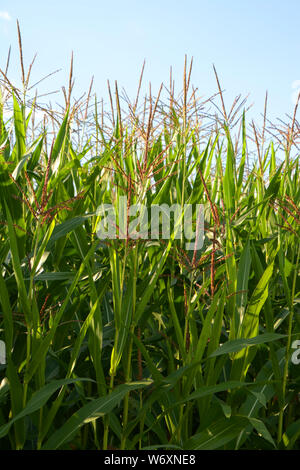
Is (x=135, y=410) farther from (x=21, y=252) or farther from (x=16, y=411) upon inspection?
(x=21, y=252)

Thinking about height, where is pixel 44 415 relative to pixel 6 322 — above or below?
below

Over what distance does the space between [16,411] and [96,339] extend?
0.24m

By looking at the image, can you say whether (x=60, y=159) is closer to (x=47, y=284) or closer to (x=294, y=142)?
(x=47, y=284)

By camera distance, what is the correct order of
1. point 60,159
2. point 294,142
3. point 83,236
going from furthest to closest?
point 294,142 < point 60,159 < point 83,236

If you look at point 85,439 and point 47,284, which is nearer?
point 85,439

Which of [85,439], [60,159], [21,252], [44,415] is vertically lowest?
[85,439]

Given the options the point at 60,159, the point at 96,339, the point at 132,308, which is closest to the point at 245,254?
the point at 132,308

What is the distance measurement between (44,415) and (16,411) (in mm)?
105

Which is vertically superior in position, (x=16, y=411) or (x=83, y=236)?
(x=83, y=236)

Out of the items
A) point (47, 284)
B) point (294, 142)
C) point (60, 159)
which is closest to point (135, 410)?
point (47, 284)

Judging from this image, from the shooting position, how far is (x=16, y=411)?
108cm

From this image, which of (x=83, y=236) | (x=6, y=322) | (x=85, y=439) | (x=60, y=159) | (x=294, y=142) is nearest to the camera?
(x=6, y=322)

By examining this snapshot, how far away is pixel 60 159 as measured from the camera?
155 cm

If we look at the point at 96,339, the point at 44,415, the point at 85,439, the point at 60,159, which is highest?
the point at 60,159
